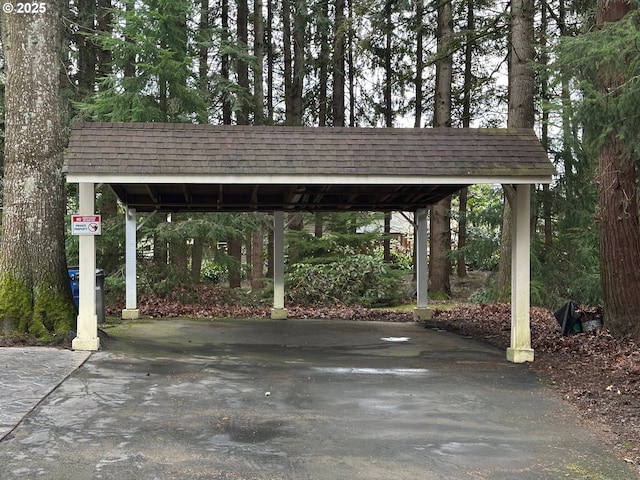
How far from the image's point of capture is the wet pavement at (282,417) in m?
4.32

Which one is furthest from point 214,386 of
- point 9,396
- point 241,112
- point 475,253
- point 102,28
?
point 102,28

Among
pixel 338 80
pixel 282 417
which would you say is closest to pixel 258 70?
pixel 338 80

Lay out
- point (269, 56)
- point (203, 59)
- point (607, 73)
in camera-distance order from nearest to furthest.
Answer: point (607, 73) → point (203, 59) → point (269, 56)

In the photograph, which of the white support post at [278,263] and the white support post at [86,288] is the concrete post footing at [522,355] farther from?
the white support post at [278,263]

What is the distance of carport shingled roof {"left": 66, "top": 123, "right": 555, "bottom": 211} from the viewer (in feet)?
26.3

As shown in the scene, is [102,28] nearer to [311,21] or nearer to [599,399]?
[311,21]

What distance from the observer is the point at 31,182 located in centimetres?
883

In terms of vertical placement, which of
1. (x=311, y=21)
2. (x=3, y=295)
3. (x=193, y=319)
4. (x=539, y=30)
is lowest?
(x=193, y=319)

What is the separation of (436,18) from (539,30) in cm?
470

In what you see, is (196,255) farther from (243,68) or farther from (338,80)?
(338,80)

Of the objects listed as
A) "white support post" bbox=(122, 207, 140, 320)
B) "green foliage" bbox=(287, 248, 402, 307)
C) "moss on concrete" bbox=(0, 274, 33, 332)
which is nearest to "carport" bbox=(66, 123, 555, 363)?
"moss on concrete" bbox=(0, 274, 33, 332)

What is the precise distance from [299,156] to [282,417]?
12.9ft

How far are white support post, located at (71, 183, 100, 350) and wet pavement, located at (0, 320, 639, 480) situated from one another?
13.0 inches

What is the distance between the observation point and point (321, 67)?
21734mm
